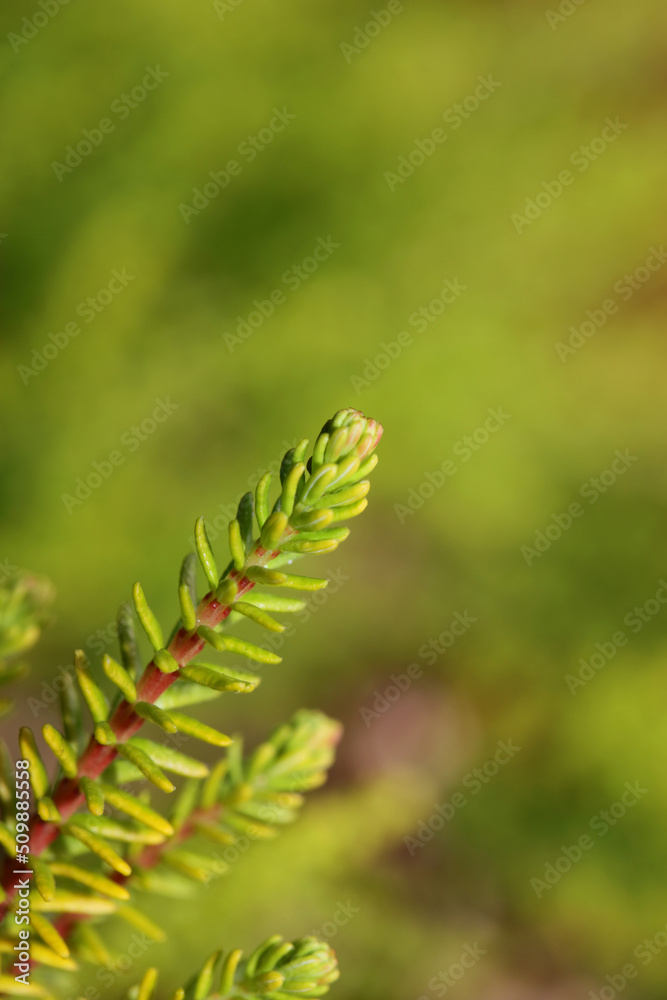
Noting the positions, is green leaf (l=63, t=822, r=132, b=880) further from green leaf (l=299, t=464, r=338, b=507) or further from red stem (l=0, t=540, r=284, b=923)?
green leaf (l=299, t=464, r=338, b=507)

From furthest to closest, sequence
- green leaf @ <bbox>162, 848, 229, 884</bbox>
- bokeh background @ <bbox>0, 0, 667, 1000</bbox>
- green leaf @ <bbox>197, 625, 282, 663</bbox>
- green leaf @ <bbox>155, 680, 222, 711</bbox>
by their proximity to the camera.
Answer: bokeh background @ <bbox>0, 0, 667, 1000</bbox>
green leaf @ <bbox>162, 848, 229, 884</bbox>
green leaf @ <bbox>155, 680, 222, 711</bbox>
green leaf @ <bbox>197, 625, 282, 663</bbox>

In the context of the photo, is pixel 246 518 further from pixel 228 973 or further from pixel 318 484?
pixel 228 973

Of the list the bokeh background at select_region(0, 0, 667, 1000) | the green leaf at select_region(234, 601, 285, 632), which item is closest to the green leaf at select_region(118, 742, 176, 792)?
the green leaf at select_region(234, 601, 285, 632)

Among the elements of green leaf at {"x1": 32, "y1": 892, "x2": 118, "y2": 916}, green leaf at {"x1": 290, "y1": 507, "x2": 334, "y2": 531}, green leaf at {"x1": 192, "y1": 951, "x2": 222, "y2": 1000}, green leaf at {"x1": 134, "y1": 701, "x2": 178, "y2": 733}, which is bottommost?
green leaf at {"x1": 32, "y1": 892, "x2": 118, "y2": 916}

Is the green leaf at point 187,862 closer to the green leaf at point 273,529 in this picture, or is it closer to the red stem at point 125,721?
the red stem at point 125,721

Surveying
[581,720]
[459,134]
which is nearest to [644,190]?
[459,134]

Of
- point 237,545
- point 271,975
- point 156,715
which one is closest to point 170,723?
point 156,715
